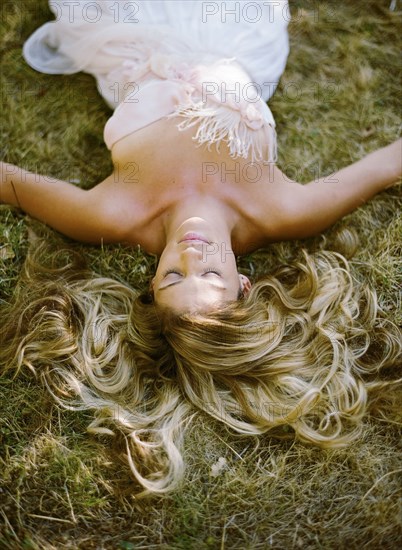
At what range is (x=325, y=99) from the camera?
364 centimetres

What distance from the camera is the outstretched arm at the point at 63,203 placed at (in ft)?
9.98

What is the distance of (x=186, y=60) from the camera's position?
3109mm

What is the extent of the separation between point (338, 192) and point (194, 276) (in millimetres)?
956

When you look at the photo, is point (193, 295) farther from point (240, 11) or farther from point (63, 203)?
point (240, 11)

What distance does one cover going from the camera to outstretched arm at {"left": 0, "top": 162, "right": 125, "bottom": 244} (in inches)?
120

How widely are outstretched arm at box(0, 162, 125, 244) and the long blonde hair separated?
0.28 metres

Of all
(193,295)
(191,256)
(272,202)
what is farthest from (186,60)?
(193,295)

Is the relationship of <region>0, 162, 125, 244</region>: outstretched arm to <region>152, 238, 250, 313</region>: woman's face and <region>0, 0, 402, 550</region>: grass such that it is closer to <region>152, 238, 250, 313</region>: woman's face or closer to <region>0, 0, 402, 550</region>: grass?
<region>0, 0, 402, 550</region>: grass

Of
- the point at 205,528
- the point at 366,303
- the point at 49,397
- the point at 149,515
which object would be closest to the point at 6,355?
the point at 49,397

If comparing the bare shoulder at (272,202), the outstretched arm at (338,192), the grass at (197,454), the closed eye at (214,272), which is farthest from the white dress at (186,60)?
the closed eye at (214,272)

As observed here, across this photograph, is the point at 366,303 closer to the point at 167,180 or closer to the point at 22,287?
the point at 167,180

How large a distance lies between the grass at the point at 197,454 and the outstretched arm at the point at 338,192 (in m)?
0.14

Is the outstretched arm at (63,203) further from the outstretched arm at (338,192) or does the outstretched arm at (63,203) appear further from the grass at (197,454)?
the outstretched arm at (338,192)

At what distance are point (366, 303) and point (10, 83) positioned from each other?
7.38 ft
